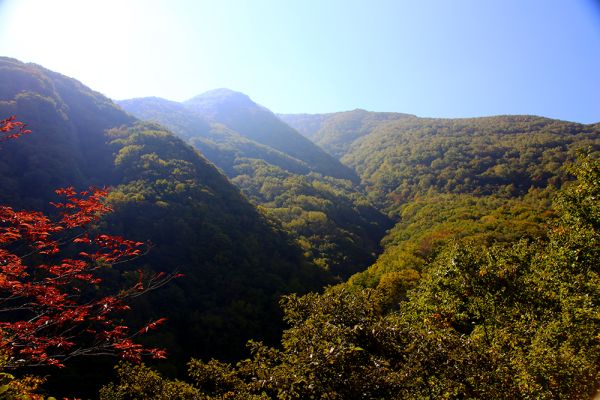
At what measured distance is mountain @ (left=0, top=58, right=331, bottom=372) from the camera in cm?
5519

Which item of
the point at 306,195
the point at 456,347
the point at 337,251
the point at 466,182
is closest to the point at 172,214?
the point at 337,251

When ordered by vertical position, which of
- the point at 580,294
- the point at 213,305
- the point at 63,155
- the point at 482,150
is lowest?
the point at 213,305

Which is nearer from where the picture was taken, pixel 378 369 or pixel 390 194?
pixel 378 369

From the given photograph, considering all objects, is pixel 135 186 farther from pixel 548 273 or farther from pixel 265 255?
pixel 548 273

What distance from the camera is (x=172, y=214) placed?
70.5 m

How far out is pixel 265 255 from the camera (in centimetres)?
7406

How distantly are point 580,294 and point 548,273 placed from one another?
2520 millimetres

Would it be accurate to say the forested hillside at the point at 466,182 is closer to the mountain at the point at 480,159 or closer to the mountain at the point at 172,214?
the mountain at the point at 480,159

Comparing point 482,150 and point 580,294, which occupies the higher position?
point 482,150

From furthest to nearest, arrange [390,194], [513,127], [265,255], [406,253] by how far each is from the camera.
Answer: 1. [513,127]
2. [390,194]
3. [265,255]
4. [406,253]

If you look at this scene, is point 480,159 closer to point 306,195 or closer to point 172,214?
point 306,195

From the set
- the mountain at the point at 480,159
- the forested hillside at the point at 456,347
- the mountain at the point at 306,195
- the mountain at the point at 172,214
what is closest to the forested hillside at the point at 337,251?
the forested hillside at the point at 456,347

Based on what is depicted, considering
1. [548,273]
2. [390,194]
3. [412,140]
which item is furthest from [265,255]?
[412,140]

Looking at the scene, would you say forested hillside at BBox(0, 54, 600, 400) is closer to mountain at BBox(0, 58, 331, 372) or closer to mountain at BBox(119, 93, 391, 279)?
mountain at BBox(0, 58, 331, 372)
